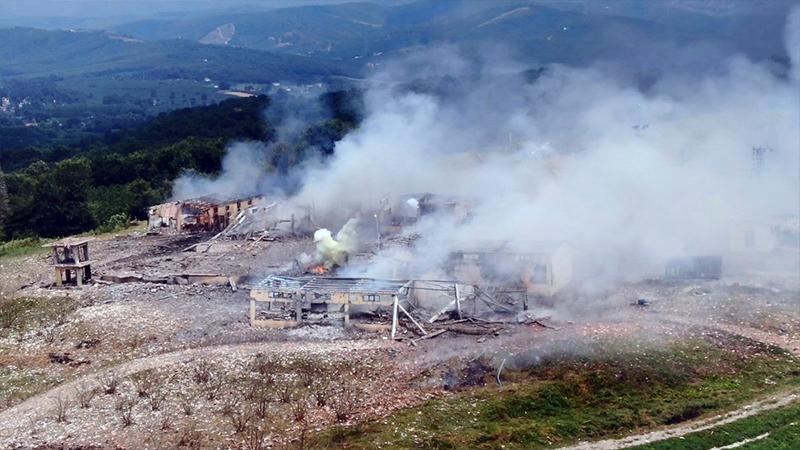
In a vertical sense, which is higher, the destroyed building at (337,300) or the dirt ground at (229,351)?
the destroyed building at (337,300)

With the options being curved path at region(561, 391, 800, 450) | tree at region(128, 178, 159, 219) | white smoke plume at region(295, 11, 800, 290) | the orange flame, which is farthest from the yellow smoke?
tree at region(128, 178, 159, 219)

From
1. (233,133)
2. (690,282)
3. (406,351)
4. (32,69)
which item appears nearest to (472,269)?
(406,351)

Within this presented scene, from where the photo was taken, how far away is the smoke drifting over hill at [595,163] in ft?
89.7

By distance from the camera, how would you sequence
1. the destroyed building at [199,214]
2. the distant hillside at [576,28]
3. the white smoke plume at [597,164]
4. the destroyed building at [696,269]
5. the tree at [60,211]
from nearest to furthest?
1. the destroyed building at [696,269]
2. the white smoke plume at [597,164]
3. the destroyed building at [199,214]
4. the tree at [60,211]
5. the distant hillside at [576,28]

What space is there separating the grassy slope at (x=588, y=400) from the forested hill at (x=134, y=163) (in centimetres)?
2618

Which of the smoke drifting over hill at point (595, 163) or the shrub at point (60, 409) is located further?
the smoke drifting over hill at point (595, 163)

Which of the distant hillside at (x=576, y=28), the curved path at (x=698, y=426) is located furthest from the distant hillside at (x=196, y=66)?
the curved path at (x=698, y=426)

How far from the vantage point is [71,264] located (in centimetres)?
2612

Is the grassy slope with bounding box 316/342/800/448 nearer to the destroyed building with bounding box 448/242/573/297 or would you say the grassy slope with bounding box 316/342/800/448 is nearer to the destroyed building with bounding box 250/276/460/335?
the destroyed building with bounding box 250/276/460/335

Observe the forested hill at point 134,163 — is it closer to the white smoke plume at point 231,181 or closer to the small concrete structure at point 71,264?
the white smoke plume at point 231,181

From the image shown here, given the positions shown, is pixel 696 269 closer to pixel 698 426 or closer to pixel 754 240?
pixel 754 240

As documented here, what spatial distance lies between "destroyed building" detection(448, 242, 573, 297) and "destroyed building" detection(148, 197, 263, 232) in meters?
14.0

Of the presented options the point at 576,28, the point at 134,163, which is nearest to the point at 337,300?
the point at 134,163

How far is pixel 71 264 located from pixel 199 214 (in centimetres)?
900
